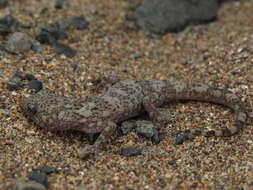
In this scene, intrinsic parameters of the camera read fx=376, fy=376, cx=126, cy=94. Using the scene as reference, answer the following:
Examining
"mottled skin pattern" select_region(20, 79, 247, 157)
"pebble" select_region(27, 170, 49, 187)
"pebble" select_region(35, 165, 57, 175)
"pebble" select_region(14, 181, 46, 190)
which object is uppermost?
"mottled skin pattern" select_region(20, 79, 247, 157)

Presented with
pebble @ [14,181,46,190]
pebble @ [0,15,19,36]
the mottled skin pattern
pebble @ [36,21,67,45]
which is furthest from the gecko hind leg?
pebble @ [0,15,19,36]

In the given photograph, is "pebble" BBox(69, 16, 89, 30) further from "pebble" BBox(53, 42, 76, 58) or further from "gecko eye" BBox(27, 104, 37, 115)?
"gecko eye" BBox(27, 104, 37, 115)

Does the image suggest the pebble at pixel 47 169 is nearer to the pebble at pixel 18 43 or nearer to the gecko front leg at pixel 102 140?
the gecko front leg at pixel 102 140

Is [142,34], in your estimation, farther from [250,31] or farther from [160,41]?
[250,31]

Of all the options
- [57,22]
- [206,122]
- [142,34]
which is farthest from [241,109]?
[57,22]

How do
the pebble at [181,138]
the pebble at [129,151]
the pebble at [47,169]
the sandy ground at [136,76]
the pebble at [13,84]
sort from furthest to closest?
the pebble at [13,84] < the pebble at [181,138] < the pebble at [129,151] < the sandy ground at [136,76] < the pebble at [47,169]

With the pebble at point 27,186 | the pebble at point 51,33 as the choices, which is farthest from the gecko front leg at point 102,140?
the pebble at point 51,33

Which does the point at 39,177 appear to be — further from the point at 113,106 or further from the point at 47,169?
the point at 113,106
